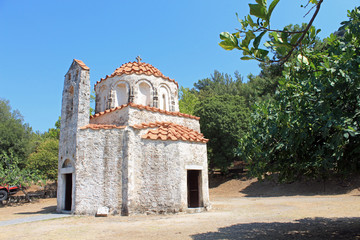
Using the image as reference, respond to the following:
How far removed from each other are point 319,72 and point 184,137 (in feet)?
21.5

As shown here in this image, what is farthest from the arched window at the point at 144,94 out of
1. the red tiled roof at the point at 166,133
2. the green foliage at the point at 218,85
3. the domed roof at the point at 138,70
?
the green foliage at the point at 218,85

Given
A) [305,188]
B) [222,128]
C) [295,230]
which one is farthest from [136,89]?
[305,188]

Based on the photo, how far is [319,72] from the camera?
13.7ft

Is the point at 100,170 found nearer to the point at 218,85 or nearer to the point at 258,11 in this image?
the point at 258,11

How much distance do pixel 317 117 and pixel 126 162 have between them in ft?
23.4

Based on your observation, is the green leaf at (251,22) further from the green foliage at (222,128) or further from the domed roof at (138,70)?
the green foliage at (222,128)

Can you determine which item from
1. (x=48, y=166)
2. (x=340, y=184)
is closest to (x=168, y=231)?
(x=340, y=184)

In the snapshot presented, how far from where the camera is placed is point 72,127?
34.0 feet

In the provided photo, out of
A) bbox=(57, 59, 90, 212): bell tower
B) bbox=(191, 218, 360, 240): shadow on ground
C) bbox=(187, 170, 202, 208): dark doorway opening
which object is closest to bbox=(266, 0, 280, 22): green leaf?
bbox=(191, 218, 360, 240): shadow on ground

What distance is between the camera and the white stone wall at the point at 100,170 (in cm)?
932

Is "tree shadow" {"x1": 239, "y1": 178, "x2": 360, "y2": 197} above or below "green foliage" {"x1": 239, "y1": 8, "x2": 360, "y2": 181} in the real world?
below

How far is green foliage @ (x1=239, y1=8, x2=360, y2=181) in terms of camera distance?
11.7ft

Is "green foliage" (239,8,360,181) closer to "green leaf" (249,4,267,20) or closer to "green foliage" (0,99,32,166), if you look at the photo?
"green leaf" (249,4,267,20)

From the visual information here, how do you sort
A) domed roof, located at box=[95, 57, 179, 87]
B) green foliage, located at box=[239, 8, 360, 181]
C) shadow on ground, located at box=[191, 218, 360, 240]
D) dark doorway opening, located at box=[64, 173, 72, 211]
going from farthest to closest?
domed roof, located at box=[95, 57, 179, 87]
dark doorway opening, located at box=[64, 173, 72, 211]
shadow on ground, located at box=[191, 218, 360, 240]
green foliage, located at box=[239, 8, 360, 181]
